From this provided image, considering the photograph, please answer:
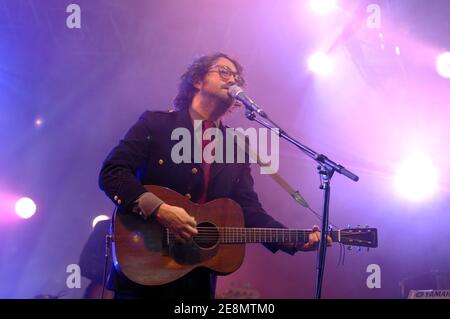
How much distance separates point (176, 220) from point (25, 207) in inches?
170

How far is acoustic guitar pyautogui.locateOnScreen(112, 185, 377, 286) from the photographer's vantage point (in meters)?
2.48

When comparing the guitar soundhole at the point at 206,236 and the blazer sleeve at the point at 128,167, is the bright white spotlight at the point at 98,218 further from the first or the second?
the guitar soundhole at the point at 206,236

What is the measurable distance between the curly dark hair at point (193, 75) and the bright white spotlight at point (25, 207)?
3.44 metres

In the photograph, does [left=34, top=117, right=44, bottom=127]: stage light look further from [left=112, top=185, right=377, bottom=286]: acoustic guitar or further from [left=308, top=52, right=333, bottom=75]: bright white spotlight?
[left=112, top=185, right=377, bottom=286]: acoustic guitar

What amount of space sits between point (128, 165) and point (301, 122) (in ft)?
13.7

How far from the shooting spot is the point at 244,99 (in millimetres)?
2910

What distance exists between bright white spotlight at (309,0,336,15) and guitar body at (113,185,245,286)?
390 centimetres

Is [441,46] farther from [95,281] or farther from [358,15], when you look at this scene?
[95,281]

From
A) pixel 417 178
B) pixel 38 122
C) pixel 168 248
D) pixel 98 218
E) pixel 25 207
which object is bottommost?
pixel 168 248

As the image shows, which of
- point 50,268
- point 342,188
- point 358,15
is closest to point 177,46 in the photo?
point 358,15

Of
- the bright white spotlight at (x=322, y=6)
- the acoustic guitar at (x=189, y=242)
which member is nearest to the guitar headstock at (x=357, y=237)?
the acoustic guitar at (x=189, y=242)

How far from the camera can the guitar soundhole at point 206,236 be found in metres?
2.69

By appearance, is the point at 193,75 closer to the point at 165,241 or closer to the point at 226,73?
the point at 226,73

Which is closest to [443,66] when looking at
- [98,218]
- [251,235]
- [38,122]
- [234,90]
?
[234,90]
